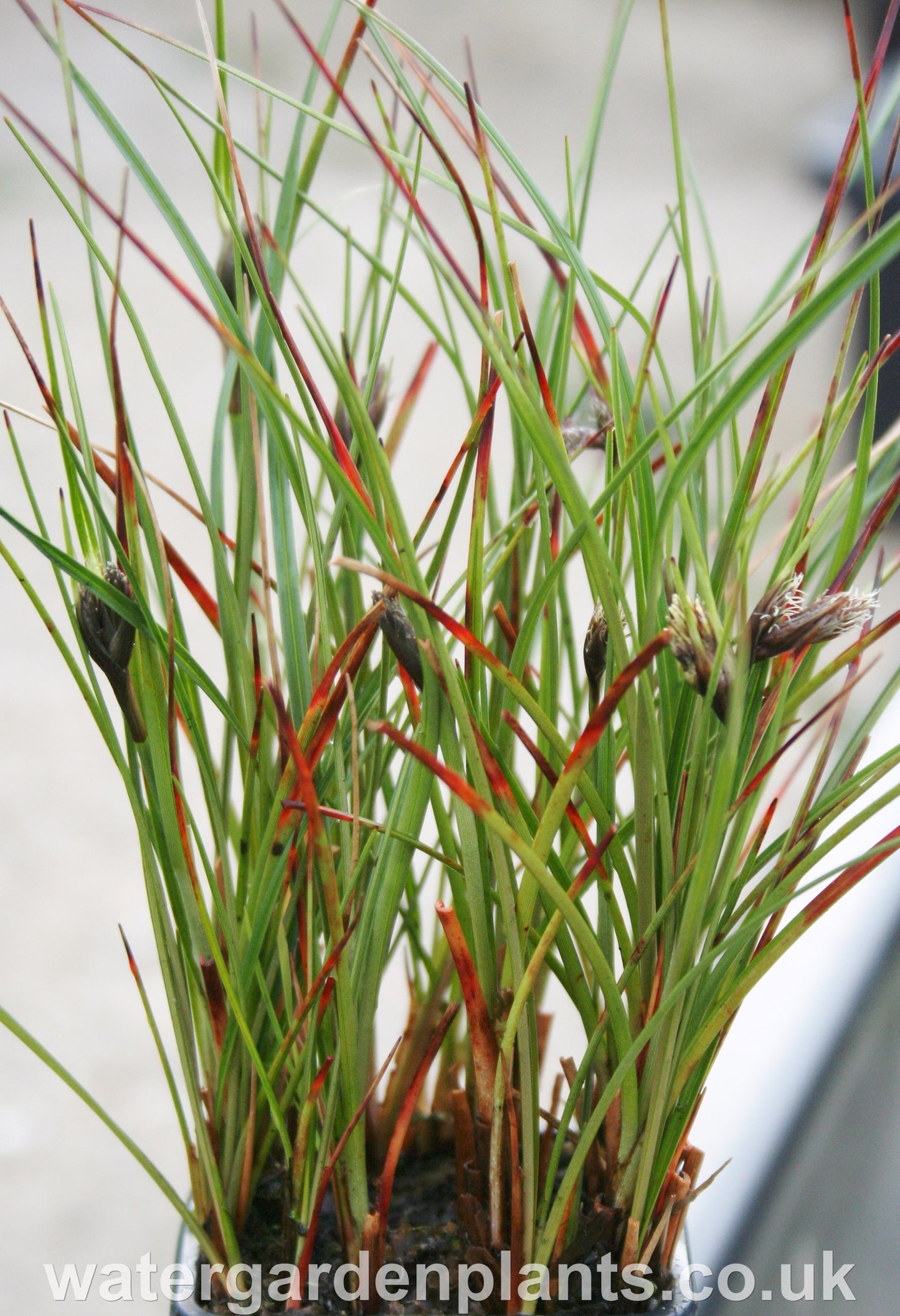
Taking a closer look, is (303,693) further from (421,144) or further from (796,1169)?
(796,1169)

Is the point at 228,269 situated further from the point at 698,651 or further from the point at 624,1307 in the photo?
the point at 624,1307

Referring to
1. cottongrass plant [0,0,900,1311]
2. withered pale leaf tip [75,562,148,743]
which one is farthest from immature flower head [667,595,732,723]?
withered pale leaf tip [75,562,148,743]

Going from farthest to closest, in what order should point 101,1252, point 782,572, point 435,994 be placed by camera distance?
point 101,1252
point 435,994
point 782,572

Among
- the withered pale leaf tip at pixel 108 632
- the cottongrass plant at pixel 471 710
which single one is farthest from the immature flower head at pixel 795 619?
the withered pale leaf tip at pixel 108 632

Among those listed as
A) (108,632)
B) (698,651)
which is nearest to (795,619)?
(698,651)

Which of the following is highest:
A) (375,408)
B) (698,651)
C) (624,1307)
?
(375,408)

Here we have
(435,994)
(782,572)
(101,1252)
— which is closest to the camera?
(782,572)

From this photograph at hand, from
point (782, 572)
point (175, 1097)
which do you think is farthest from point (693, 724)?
point (175, 1097)

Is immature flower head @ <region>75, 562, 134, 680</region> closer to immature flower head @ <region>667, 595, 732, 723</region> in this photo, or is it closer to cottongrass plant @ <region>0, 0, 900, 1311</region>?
cottongrass plant @ <region>0, 0, 900, 1311</region>
